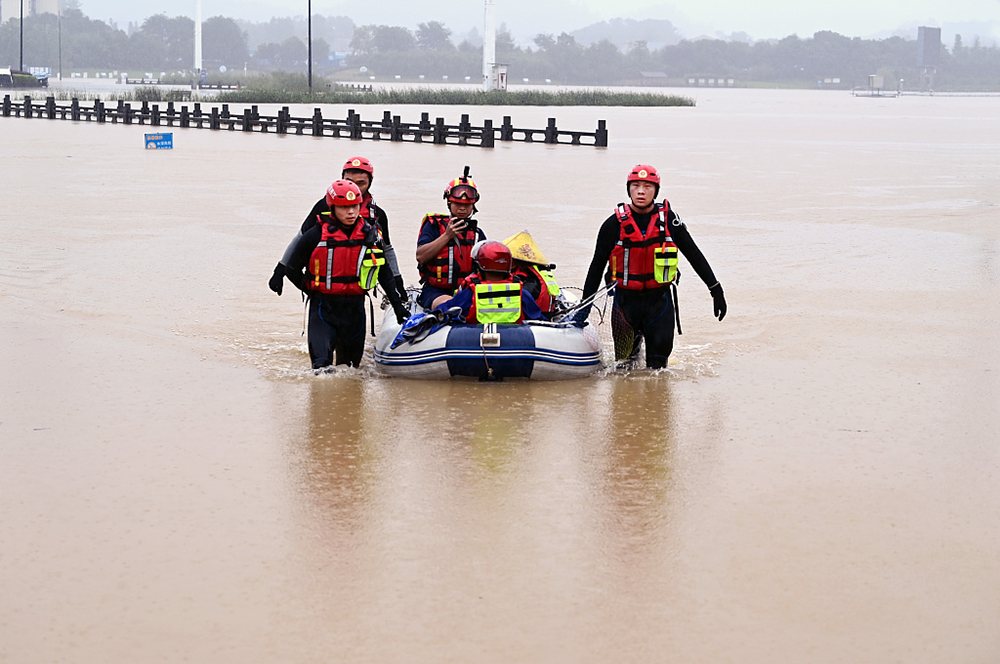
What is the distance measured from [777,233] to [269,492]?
500 inches

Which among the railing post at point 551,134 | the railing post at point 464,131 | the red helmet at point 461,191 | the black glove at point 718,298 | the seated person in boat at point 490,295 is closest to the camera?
the seated person in boat at point 490,295

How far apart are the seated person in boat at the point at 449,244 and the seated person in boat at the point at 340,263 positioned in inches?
21.4

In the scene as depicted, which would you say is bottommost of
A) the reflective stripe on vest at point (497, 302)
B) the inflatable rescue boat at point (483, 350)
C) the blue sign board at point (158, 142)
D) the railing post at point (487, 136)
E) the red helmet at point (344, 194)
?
the inflatable rescue boat at point (483, 350)

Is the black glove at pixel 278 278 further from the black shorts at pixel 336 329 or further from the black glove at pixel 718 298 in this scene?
the black glove at pixel 718 298

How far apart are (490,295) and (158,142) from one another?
2900 centimetres

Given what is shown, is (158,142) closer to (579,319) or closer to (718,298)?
(579,319)

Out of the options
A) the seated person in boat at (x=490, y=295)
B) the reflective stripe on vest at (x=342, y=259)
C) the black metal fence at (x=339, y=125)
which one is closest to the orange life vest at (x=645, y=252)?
the seated person in boat at (x=490, y=295)

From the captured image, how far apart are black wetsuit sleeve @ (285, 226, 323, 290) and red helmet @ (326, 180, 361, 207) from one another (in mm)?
236

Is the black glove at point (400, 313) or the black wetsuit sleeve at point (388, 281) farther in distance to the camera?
the black glove at point (400, 313)

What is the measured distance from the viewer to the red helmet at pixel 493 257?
874 centimetres

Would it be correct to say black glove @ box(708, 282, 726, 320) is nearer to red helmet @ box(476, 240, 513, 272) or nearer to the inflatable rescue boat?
the inflatable rescue boat

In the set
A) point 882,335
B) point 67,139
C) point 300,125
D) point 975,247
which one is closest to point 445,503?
point 882,335

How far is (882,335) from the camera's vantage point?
11.2 meters

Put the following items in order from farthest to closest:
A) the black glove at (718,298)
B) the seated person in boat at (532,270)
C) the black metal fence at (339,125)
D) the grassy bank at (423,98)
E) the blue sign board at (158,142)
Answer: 1. the grassy bank at (423,98)
2. the black metal fence at (339,125)
3. the blue sign board at (158,142)
4. the seated person in boat at (532,270)
5. the black glove at (718,298)
